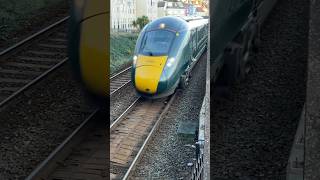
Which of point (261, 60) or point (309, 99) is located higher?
point (261, 60)

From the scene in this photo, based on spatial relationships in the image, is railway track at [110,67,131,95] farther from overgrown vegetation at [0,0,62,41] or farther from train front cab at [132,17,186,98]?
overgrown vegetation at [0,0,62,41]

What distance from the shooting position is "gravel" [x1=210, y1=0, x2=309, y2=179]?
2.81 m

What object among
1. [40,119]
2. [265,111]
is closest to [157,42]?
[265,111]

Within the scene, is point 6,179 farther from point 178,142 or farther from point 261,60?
point 261,60

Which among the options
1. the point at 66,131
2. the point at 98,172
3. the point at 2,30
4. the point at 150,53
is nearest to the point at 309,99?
the point at 150,53

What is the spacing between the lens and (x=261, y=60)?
9.41 feet

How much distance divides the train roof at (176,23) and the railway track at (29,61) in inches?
49.2

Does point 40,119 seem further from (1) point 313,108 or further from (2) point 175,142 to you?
(1) point 313,108

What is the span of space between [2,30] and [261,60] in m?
2.39

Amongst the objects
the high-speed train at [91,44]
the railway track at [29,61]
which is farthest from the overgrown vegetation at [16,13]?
the high-speed train at [91,44]

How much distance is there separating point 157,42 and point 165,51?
0.26 feet

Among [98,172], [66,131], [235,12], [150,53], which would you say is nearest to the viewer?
[150,53]

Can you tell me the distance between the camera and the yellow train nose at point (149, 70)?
2518 millimetres

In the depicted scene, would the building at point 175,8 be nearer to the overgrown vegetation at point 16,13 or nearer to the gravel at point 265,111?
the gravel at point 265,111
